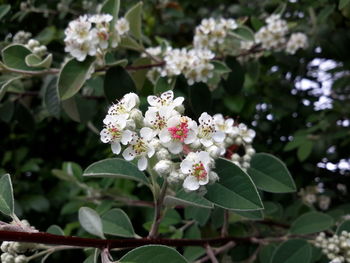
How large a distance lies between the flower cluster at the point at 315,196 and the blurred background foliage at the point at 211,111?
0.05 metres

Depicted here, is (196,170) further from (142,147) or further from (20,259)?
(20,259)

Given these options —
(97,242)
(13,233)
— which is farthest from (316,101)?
(13,233)

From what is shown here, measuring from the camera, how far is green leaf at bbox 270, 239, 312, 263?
5.47ft

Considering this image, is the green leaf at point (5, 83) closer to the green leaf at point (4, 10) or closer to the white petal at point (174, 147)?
the green leaf at point (4, 10)

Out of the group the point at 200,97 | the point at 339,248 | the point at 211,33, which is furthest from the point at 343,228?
the point at 211,33

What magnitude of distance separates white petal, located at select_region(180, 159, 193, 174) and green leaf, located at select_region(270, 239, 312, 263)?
745 millimetres

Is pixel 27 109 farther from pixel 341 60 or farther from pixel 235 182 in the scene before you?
pixel 341 60

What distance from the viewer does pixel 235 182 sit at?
1.27 meters

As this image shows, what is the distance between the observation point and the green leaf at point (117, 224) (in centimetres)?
158

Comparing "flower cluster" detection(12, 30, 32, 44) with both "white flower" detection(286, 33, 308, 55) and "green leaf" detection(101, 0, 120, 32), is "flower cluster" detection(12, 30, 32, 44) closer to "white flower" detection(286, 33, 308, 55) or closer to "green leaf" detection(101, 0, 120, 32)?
"green leaf" detection(101, 0, 120, 32)

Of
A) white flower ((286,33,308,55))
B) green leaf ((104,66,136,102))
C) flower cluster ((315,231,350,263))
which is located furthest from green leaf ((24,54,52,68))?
white flower ((286,33,308,55))

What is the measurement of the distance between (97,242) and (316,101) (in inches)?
97.6

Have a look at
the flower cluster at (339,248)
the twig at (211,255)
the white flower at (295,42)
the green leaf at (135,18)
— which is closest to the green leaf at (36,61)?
the green leaf at (135,18)

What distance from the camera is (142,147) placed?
123cm
